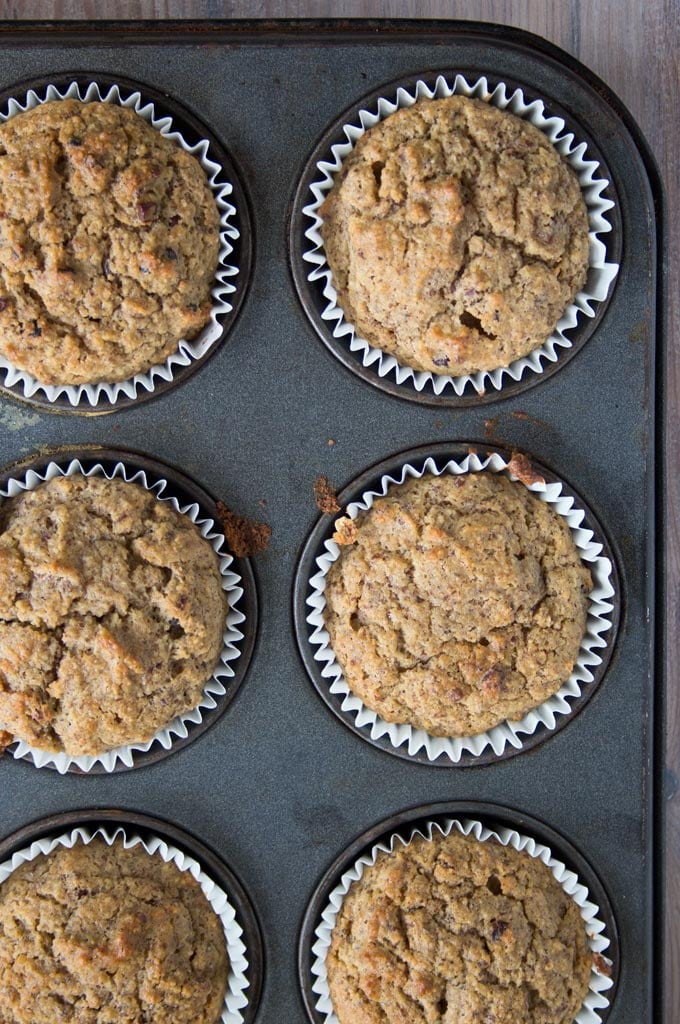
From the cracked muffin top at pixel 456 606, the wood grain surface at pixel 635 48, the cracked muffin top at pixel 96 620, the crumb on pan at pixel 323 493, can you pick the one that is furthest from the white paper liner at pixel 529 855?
the crumb on pan at pixel 323 493

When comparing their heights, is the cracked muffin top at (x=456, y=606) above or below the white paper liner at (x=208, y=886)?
above

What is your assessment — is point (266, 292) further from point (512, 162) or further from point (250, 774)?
point (250, 774)

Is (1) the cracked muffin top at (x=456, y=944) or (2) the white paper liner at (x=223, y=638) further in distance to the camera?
(2) the white paper liner at (x=223, y=638)

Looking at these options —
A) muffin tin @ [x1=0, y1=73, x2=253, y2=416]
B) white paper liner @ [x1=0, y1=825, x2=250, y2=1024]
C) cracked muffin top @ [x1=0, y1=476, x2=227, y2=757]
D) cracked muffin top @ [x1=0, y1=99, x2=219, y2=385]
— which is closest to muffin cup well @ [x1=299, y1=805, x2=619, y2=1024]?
white paper liner @ [x1=0, y1=825, x2=250, y2=1024]

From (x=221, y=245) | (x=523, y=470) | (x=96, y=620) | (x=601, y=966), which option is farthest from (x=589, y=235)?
(x=601, y=966)

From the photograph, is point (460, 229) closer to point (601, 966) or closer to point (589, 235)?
point (589, 235)

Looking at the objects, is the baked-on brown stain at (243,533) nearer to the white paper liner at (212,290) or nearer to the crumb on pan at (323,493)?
the crumb on pan at (323,493)

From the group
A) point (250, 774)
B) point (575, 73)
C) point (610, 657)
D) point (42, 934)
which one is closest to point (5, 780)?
point (42, 934)
